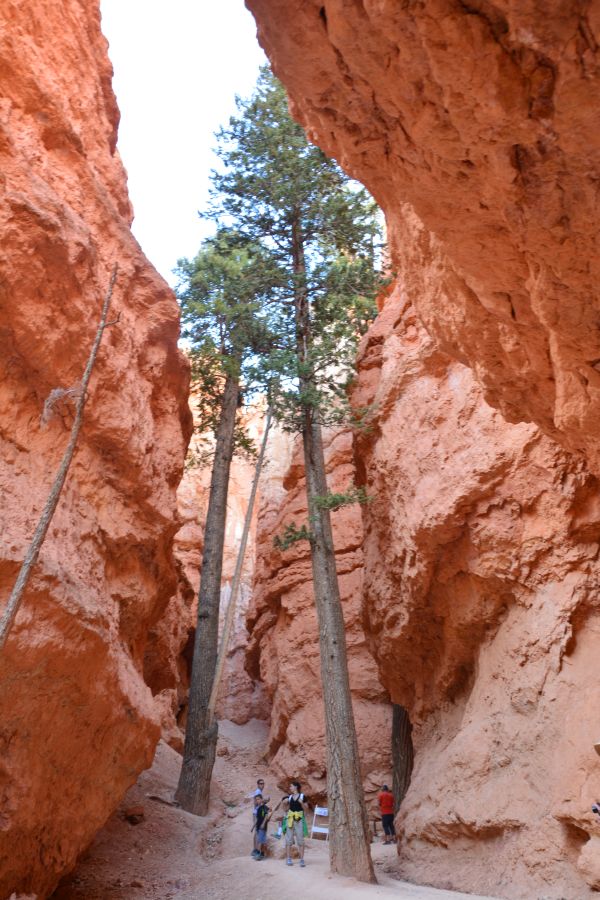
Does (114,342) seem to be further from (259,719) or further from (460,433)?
(259,719)

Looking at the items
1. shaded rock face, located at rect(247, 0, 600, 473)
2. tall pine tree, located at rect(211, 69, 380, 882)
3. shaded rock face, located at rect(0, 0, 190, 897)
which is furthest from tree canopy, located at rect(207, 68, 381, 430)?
shaded rock face, located at rect(247, 0, 600, 473)

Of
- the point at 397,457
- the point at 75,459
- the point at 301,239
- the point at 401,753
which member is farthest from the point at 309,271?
the point at 401,753

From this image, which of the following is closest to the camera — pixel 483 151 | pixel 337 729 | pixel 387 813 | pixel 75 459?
pixel 483 151

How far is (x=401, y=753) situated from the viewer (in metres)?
15.0

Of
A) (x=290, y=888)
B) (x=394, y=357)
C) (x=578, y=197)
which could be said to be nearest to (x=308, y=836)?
(x=290, y=888)

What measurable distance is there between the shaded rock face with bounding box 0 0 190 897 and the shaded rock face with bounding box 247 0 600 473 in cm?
426

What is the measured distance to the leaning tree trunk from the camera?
13.4 meters

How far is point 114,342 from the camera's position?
1009 cm

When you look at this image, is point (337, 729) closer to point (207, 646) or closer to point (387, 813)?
point (387, 813)

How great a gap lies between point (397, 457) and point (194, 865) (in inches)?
298

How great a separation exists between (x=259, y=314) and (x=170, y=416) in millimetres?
4755

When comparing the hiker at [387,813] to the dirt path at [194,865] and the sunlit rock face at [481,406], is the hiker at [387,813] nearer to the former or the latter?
the dirt path at [194,865]

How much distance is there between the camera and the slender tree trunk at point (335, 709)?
32.4 ft

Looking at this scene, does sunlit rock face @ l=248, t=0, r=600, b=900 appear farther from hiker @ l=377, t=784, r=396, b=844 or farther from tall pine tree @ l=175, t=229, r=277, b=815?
tall pine tree @ l=175, t=229, r=277, b=815
